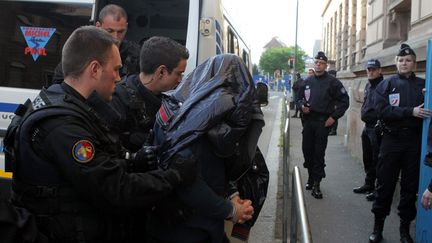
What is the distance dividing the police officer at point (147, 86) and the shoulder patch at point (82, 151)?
76 centimetres

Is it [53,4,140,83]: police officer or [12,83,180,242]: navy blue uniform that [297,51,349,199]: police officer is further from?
[12,83,180,242]: navy blue uniform

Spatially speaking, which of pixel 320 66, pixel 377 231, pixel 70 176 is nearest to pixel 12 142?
pixel 70 176

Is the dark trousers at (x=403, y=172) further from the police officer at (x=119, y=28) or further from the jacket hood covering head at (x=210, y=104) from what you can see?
the jacket hood covering head at (x=210, y=104)

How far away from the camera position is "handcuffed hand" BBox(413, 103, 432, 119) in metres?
3.76

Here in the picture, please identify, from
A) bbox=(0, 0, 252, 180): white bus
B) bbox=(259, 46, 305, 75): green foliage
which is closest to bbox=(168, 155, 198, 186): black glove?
bbox=(0, 0, 252, 180): white bus

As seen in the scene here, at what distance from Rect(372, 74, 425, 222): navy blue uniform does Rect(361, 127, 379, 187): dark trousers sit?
5.21 ft

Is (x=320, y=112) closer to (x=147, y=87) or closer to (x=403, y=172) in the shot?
(x=403, y=172)

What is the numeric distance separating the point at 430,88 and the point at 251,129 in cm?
238

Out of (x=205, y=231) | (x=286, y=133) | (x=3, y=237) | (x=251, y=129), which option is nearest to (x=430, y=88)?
(x=286, y=133)

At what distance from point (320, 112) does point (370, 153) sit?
40.0 inches

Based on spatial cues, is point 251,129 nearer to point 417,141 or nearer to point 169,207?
point 169,207

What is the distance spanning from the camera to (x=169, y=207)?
191 centimetres

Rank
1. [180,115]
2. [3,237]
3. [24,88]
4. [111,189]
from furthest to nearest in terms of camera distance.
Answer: [24,88] → [180,115] → [111,189] → [3,237]

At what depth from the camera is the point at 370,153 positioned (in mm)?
6379
